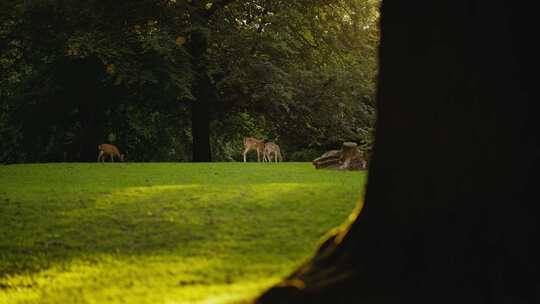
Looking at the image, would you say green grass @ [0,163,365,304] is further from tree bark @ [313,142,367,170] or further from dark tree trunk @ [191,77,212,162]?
dark tree trunk @ [191,77,212,162]

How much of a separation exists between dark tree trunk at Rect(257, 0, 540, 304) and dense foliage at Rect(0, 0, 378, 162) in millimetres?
17895

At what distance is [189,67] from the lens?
24.1 meters

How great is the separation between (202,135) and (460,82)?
74.8 feet

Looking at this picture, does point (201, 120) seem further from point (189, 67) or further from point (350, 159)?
point (350, 159)

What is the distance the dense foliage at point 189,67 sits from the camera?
2362cm

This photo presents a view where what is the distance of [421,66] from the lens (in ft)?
14.0

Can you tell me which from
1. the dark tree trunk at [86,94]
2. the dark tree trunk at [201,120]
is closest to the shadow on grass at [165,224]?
the dark tree trunk at [201,120]

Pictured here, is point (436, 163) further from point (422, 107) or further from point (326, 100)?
point (326, 100)

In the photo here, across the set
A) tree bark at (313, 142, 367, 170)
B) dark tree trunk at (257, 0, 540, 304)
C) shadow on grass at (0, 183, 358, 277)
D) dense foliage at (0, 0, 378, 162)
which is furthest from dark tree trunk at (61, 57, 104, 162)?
dark tree trunk at (257, 0, 540, 304)

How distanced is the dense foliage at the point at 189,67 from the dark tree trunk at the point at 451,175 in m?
17.9

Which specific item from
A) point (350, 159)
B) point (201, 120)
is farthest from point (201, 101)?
point (350, 159)

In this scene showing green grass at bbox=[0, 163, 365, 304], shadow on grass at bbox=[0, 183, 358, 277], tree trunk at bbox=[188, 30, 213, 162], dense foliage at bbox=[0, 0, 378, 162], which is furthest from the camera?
tree trunk at bbox=[188, 30, 213, 162]

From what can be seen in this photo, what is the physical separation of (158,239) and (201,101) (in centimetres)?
1849

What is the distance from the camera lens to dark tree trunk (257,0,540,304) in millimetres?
3844
